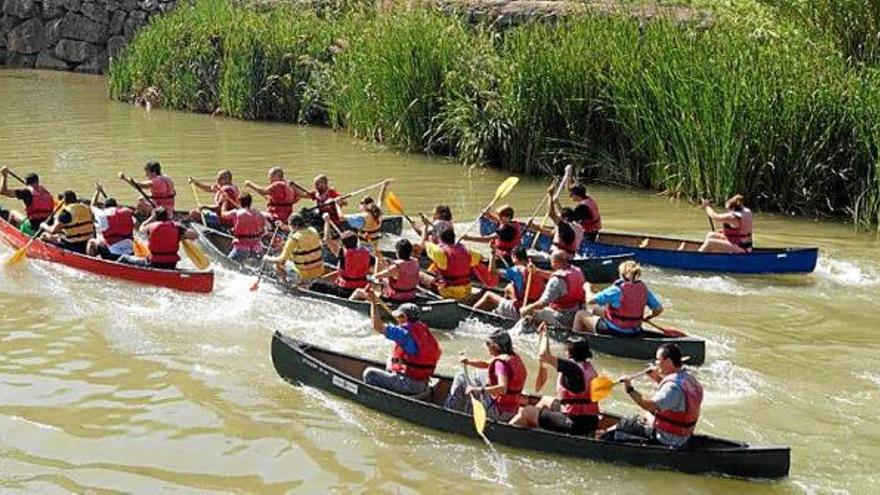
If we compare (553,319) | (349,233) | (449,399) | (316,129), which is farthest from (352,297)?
(316,129)

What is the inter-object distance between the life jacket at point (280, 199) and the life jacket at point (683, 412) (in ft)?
30.2

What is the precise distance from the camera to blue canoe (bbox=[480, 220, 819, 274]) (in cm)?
1544

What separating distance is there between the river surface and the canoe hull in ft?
0.31

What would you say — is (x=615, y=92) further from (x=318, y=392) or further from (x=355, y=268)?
(x=318, y=392)

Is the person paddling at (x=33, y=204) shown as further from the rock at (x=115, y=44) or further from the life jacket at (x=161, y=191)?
the rock at (x=115, y=44)

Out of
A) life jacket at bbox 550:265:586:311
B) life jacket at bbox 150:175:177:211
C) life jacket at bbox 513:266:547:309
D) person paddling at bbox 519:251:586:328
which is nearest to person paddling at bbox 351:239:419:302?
life jacket at bbox 513:266:547:309

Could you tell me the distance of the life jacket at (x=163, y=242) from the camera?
14.5m

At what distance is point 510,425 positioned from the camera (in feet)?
31.7

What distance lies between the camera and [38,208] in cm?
1625

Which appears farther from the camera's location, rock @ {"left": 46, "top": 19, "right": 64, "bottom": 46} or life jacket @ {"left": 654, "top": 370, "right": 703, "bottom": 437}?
rock @ {"left": 46, "top": 19, "right": 64, "bottom": 46}

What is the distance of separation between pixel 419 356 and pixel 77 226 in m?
7.32

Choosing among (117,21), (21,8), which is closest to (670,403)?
(117,21)


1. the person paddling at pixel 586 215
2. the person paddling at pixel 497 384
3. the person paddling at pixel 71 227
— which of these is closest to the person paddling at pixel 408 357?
the person paddling at pixel 497 384

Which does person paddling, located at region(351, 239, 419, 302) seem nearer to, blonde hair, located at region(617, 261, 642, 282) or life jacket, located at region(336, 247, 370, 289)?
life jacket, located at region(336, 247, 370, 289)
